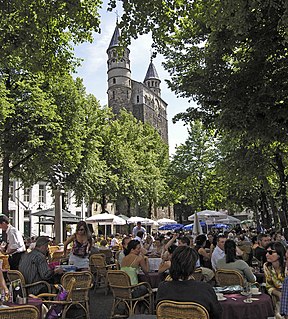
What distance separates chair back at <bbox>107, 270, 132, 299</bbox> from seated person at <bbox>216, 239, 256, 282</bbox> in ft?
5.88

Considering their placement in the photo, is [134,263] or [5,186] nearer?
[134,263]

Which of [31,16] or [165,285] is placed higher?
[31,16]

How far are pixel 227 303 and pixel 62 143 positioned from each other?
19.9 m

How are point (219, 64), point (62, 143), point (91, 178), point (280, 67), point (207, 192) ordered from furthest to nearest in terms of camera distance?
point (207, 192) < point (91, 178) < point (62, 143) < point (219, 64) < point (280, 67)

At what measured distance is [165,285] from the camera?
458 cm

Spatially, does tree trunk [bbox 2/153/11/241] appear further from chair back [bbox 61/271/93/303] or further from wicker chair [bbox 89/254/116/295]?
chair back [bbox 61/271/93/303]

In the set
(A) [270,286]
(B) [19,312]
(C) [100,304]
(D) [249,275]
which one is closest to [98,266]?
(C) [100,304]

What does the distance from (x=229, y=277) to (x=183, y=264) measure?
325 cm

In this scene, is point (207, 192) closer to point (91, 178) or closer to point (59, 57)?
point (91, 178)

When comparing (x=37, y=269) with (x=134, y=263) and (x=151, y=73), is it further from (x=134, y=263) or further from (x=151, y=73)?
(x=151, y=73)

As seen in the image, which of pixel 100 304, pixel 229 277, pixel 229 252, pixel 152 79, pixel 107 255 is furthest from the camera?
pixel 152 79

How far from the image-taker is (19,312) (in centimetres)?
466

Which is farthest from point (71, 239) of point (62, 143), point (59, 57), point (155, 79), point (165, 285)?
point (155, 79)

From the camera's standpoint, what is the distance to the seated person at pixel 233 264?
25.0 feet
